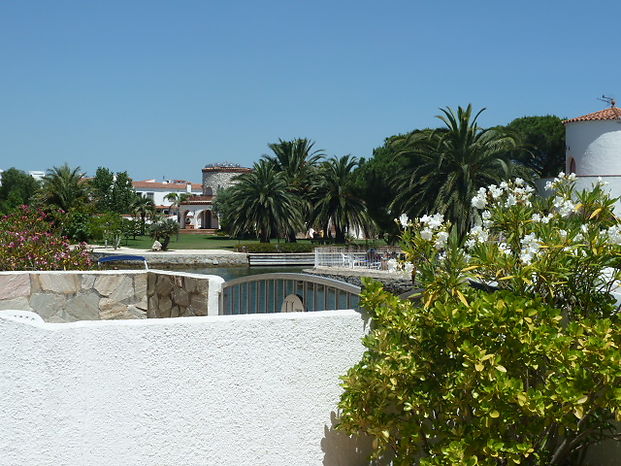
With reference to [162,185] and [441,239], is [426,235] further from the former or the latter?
[162,185]

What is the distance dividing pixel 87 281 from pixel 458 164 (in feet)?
119

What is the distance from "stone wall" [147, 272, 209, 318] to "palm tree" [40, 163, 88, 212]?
5417 cm

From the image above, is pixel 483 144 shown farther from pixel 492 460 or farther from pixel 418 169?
pixel 492 460

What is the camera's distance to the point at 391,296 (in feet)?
15.6

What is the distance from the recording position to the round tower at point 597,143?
48.4 m

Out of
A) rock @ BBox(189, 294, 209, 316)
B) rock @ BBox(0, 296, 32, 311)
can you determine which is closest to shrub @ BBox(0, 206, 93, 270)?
rock @ BBox(0, 296, 32, 311)

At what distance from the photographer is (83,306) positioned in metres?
8.16

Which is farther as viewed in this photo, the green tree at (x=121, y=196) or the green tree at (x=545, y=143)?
the green tree at (x=121, y=196)

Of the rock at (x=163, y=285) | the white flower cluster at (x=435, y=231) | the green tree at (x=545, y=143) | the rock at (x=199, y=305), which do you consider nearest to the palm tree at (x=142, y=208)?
the green tree at (x=545, y=143)

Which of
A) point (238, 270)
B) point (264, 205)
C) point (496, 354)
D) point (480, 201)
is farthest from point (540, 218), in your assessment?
point (264, 205)

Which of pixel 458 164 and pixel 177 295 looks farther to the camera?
pixel 458 164

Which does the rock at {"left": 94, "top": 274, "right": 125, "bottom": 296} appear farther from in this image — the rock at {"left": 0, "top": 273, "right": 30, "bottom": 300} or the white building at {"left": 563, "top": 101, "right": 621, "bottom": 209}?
the white building at {"left": 563, "top": 101, "right": 621, "bottom": 209}

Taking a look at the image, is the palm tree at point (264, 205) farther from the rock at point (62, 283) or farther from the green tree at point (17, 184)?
the rock at point (62, 283)

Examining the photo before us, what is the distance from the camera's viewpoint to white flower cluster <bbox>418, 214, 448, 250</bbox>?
15.4 feet
